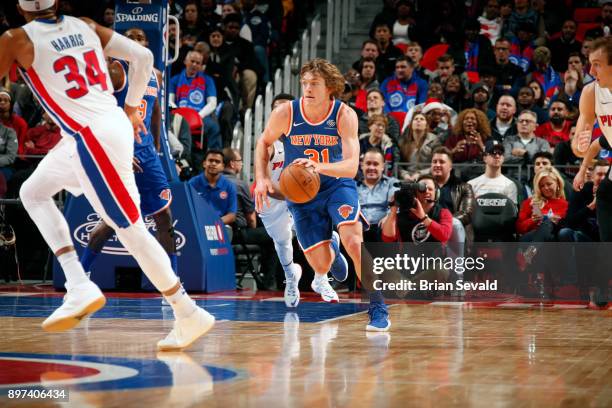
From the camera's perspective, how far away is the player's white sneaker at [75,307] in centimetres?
559

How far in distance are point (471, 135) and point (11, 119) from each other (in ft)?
19.4

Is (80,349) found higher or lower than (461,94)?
lower

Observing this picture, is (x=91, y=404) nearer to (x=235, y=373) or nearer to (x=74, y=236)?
(x=235, y=373)

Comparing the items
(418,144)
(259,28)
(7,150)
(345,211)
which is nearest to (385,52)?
(259,28)

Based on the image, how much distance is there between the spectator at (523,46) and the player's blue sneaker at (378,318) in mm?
9257

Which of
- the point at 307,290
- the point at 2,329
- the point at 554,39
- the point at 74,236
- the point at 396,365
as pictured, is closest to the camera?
the point at 396,365

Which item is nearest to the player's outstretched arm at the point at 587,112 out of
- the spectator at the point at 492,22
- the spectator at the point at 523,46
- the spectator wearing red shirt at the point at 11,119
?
the spectator wearing red shirt at the point at 11,119

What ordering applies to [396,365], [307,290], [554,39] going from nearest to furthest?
1. [396,365]
2. [307,290]
3. [554,39]

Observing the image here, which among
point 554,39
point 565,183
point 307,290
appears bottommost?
point 307,290

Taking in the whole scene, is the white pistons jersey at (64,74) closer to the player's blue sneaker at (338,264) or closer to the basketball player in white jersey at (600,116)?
the player's blue sneaker at (338,264)

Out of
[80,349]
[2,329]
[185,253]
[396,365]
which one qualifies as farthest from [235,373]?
[185,253]

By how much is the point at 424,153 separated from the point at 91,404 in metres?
8.93

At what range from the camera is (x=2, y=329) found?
684 centimetres

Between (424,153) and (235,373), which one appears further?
(424,153)
